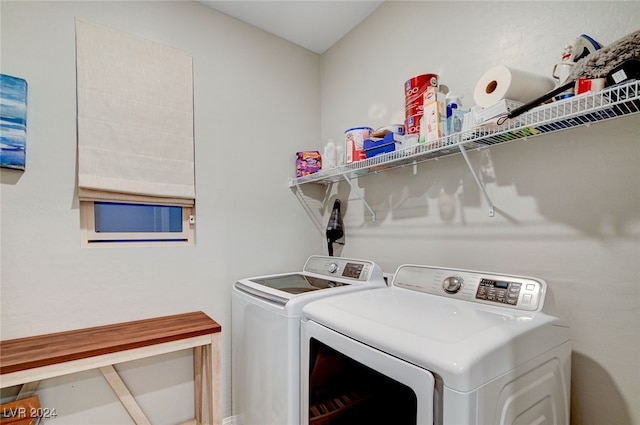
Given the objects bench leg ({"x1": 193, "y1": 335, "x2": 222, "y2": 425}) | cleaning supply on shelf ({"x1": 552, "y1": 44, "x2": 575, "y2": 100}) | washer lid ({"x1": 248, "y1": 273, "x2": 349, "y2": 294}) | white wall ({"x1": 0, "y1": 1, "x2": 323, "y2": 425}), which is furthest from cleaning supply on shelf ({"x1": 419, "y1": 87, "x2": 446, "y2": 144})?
bench leg ({"x1": 193, "y1": 335, "x2": 222, "y2": 425})

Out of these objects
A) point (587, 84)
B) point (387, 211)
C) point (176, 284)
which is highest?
point (587, 84)

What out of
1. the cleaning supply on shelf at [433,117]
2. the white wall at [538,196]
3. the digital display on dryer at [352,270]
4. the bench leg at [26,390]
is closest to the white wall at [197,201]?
the bench leg at [26,390]

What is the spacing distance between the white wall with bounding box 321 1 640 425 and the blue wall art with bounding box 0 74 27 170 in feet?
5.94

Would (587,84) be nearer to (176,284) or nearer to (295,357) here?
(295,357)

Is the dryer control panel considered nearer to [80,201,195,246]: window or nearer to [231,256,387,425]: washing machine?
[231,256,387,425]: washing machine

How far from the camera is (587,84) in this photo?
0.88 m

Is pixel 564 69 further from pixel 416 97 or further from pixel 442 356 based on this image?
pixel 442 356

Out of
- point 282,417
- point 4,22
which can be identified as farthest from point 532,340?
point 4,22

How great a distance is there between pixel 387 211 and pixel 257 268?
3.10 feet

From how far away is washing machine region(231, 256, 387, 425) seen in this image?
126cm

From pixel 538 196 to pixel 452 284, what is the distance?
1.61 ft

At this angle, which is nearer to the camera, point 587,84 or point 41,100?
point 587,84

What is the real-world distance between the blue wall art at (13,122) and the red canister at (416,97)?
5.79 feet

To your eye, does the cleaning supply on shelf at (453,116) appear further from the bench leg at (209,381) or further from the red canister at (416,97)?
the bench leg at (209,381)
